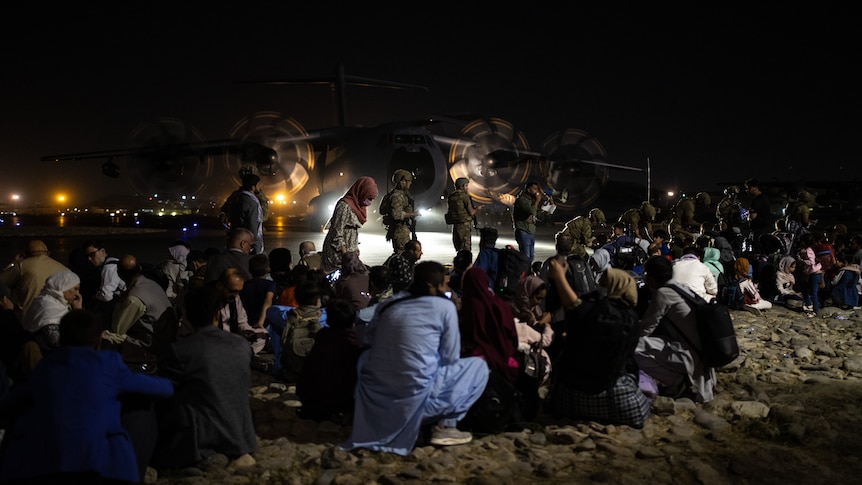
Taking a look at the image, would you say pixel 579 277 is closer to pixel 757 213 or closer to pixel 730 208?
pixel 757 213

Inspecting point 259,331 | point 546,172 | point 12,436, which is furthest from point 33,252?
point 546,172

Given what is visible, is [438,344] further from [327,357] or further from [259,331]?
[259,331]

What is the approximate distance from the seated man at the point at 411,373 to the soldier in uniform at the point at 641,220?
28.5 ft

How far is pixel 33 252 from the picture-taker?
243 inches

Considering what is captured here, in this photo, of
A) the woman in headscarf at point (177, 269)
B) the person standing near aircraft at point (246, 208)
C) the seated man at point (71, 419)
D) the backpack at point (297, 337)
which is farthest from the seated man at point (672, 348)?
the woman in headscarf at point (177, 269)

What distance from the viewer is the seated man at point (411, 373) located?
4219 mm

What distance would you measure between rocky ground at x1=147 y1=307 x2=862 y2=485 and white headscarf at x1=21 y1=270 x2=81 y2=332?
1748 millimetres

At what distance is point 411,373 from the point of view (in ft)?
13.8

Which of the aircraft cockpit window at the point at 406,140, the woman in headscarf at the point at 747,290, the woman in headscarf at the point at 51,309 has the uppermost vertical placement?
the aircraft cockpit window at the point at 406,140

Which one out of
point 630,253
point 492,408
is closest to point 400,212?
point 630,253

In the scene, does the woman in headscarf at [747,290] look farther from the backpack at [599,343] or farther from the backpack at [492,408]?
the backpack at [492,408]

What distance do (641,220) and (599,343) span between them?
9100 millimetres

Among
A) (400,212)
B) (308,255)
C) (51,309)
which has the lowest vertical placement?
(51,309)

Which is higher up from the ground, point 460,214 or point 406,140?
point 406,140
